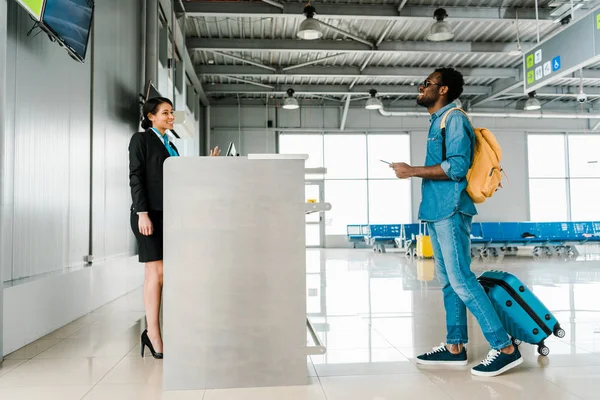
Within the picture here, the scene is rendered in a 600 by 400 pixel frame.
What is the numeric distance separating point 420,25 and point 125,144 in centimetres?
757

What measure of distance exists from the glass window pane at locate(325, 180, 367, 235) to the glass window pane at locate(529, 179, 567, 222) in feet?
19.9

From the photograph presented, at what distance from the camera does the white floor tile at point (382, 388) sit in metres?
1.98

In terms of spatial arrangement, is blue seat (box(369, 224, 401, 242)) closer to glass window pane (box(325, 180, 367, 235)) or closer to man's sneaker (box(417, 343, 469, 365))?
glass window pane (box(325, 180, 367, 235))

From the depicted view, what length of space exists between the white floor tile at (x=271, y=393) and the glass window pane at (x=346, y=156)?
596 inches

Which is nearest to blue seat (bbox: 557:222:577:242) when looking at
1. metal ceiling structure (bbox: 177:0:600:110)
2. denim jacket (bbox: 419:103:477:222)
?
metal ceiling structure (bbox: 177:0:600:110)

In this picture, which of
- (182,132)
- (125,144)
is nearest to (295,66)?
(182,132)

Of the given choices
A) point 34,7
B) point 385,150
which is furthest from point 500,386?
point 385,150

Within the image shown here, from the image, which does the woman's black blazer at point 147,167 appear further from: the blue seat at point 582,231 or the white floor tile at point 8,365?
the blue seat at point 582,231

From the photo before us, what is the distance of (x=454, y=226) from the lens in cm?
235

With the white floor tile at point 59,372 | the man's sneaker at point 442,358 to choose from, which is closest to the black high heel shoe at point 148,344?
the white floor tile at point 59,372

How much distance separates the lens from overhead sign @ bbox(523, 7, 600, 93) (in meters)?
5.56

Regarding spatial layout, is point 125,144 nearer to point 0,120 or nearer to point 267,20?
point 0,120

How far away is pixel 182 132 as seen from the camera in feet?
23.8

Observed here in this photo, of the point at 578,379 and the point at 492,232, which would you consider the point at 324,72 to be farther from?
the point at 578,379
